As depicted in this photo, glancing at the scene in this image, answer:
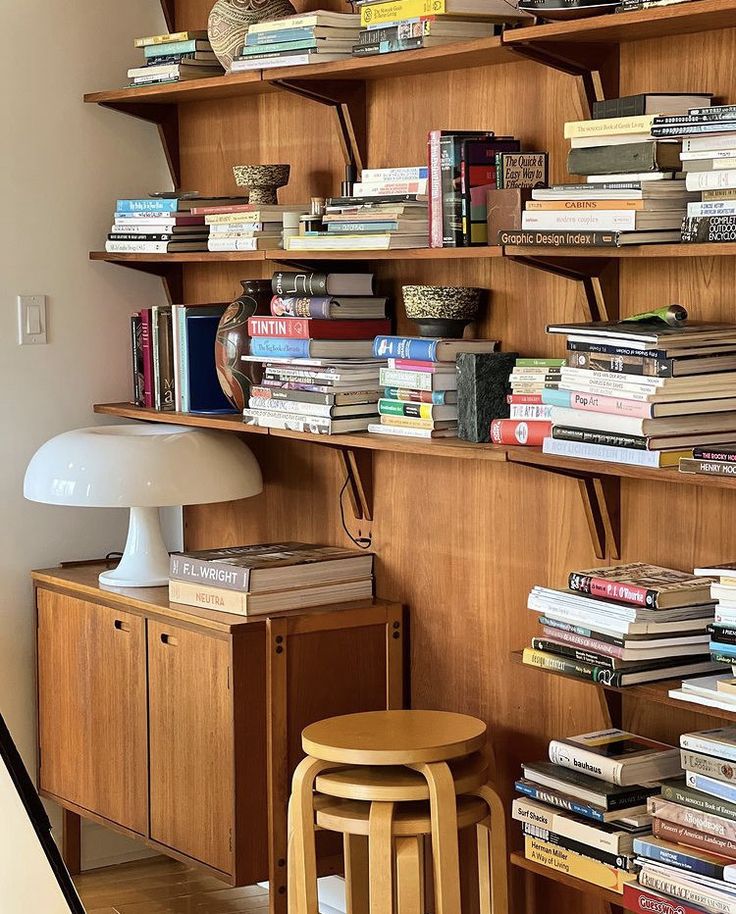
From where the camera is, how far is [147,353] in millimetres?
3625

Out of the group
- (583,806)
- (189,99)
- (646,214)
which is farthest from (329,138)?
(583,806)

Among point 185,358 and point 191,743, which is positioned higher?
point 185,358

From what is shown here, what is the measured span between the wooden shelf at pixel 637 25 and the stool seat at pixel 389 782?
4.16 feet

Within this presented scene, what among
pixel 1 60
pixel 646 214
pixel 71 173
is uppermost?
pixel 1 60

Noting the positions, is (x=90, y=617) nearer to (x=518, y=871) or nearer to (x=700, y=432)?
(x=518, y=871)

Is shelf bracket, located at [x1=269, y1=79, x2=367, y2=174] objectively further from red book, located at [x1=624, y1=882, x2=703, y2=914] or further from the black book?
red book, located at [x1=624, y1=882, x2=703, y2=914]

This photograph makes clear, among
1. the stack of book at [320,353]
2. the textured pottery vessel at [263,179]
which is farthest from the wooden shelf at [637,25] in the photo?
the textured pottery vessel at [263,179]

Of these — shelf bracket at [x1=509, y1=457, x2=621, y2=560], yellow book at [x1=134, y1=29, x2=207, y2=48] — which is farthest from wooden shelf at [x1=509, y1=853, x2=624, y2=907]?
yellow book at [x1=134, y1=29, x2=207, y2=48]

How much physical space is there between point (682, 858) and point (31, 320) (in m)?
2.10

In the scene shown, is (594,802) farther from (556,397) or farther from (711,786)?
(556,397)

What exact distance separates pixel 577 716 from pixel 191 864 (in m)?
0.94

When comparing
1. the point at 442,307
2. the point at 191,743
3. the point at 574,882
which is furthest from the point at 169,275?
the point at 574,882

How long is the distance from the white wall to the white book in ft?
5.06

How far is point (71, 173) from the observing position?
367 centimetres
